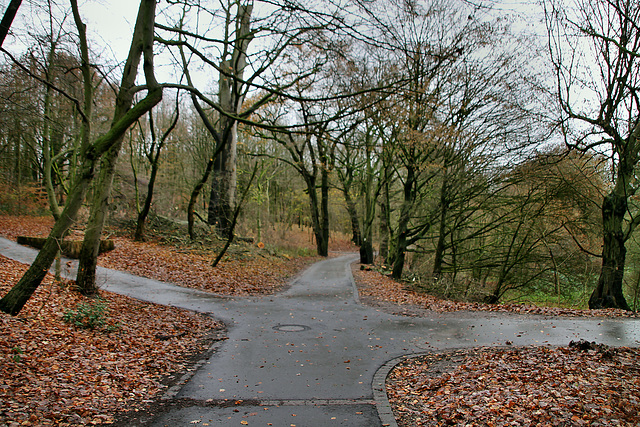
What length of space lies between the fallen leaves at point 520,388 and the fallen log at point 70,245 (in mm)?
13163

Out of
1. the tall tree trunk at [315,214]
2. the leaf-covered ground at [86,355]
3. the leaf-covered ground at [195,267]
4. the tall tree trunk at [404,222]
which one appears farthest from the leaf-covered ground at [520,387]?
the tall tree trunk at [315,214]

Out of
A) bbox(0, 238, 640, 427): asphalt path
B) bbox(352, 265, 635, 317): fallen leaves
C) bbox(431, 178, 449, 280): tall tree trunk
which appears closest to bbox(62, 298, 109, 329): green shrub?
bbox(0, 238, 640, 427): asphalt path

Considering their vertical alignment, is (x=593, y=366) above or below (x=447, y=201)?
below

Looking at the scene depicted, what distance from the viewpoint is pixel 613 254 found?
1355 centimetres

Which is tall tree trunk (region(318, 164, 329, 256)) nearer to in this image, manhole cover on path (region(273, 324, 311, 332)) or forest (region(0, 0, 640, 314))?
forest (region(0, 0, 640, 314))

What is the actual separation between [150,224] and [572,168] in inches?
751

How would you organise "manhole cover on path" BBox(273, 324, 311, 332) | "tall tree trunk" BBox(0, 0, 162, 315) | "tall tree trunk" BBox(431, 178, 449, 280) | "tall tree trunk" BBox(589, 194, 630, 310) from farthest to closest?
1. "tall tree trunk" BBox(431, 178, 449, 280)
2. "tall tree trunk" BBox(589, 194, 630, 310)
3. "manhole cover on path" BBox(273, 324, 311, 332)
4. "tall tree trunk" BBox(0, 0, 162, 315)

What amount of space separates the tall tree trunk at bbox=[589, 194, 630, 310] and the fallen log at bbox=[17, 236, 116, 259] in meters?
17.6

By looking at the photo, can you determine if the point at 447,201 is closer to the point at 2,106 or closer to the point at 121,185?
→ the point at 2,106

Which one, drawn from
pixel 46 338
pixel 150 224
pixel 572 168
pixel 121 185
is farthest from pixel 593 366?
pixel 121 185

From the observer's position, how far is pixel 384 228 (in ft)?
87.9

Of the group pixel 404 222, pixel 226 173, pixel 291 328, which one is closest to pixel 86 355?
pixel 291 328

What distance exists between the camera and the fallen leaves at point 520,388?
Result: 420 cm

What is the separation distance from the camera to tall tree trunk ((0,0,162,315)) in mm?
6758
